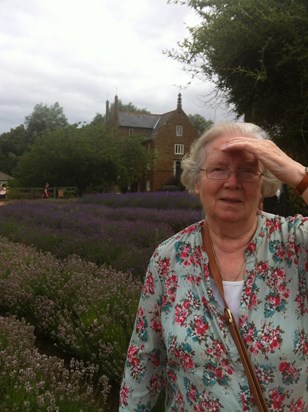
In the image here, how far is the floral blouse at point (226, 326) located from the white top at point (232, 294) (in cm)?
2

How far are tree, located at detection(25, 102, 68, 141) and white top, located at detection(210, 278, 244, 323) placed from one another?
73.7 metres

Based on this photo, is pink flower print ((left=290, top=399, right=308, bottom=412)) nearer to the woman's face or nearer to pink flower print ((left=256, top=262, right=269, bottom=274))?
pink flower print ((left=256, top=262, right=269, bottom=274))

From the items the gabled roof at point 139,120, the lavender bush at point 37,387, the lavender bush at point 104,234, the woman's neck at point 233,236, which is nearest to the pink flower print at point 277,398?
the woman's neck at point 233,236

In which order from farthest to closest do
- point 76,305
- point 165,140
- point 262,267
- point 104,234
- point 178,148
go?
point 178,148 < point 165,140 < point 104,234 < point 76,305 < point 262,267

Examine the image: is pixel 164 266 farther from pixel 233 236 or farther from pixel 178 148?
pixel 178 148

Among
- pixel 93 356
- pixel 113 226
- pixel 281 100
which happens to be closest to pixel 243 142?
pixel 93 356

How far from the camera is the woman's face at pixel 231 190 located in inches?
67.7

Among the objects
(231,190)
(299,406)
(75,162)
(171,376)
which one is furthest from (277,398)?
(75,162)

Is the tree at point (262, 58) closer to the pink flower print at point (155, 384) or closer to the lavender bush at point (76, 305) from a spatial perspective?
the lavender bush at point (76, 305)

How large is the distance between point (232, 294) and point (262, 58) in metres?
4.36

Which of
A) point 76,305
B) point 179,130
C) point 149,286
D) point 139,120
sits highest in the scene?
point 139,120

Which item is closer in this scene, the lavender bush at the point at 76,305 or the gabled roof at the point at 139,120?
the lavender bush at the point at 76,305

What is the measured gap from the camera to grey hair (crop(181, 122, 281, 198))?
1.78 metres

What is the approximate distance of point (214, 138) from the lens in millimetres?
1818
